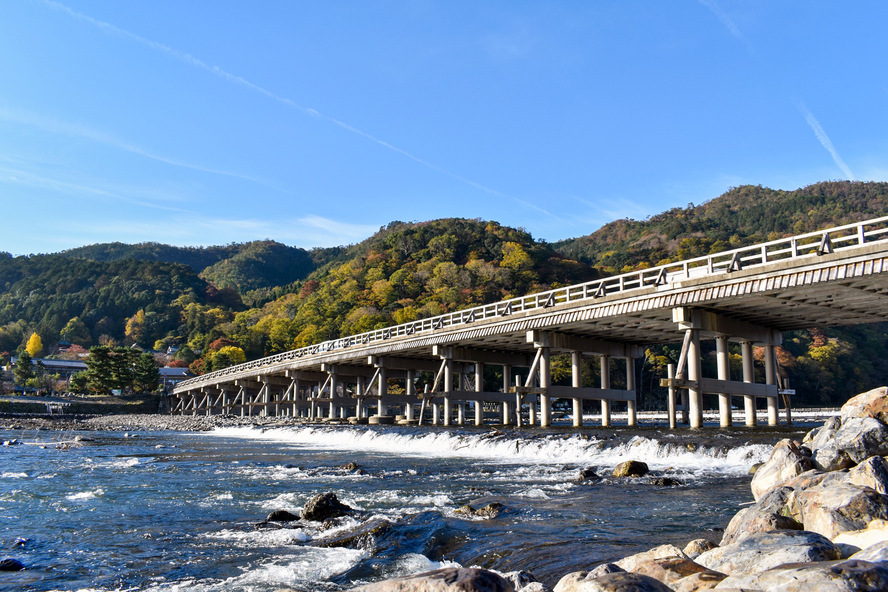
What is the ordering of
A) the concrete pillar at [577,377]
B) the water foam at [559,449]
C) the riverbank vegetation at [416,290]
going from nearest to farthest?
1. the water foam at [559,449]
2. the concrete pillar at [577,377]
3. the riverbank vegetation at [416,290]

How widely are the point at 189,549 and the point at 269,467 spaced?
42.3 feet

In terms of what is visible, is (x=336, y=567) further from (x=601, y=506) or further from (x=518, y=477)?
(x=518, y=477)

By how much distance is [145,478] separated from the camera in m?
20.1

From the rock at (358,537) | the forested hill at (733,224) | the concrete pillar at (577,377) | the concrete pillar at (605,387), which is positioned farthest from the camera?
the forested hill at (733,224)

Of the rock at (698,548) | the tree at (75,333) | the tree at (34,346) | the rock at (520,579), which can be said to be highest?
the tree at (75,333)

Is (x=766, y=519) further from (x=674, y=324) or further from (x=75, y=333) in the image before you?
(x=75, y=333)

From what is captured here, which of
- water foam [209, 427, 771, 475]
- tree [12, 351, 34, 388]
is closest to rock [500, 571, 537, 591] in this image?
water foam [209, 427, 771, 475]

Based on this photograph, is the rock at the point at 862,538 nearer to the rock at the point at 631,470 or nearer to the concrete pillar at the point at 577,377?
the rock at the point at 631,470

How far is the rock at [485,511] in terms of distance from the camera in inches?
484

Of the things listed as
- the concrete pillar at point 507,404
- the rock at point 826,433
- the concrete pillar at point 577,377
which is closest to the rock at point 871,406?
the rock at point 826,433

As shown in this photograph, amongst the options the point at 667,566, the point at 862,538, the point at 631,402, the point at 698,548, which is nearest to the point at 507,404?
the point at 631,402

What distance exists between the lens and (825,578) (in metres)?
4.48

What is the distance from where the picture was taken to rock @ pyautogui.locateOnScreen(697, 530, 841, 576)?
5.68m

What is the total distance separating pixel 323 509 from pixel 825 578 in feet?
31.8
